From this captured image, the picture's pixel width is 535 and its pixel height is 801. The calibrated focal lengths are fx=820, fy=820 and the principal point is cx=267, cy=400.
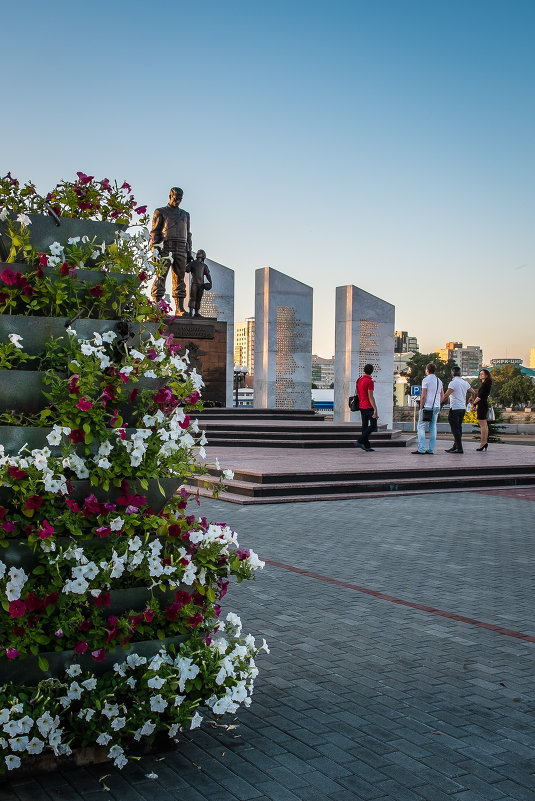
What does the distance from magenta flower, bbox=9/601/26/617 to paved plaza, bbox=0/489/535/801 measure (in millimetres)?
659

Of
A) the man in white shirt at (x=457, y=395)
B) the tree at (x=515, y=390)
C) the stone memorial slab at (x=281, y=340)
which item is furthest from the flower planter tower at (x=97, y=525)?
the tree at (x=515, y=390)

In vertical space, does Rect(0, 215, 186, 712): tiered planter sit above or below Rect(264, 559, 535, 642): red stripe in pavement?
above

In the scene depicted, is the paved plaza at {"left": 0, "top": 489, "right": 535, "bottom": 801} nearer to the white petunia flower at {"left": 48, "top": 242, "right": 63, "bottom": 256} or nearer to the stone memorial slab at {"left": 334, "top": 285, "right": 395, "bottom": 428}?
the white petunia flower at {"left": 48, "top": 242, "right": 63, "bottom": 256}

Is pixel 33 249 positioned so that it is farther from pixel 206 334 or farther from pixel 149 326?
pixel 206 334

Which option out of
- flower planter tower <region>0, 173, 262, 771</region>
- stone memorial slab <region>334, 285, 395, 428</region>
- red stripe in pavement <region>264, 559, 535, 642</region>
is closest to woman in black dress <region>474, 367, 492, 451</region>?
red stripe in pavement <region>264, 559, 535, 642</region>

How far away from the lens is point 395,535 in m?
8.70

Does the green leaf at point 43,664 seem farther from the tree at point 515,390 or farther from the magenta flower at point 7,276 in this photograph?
the tree at point 515,390

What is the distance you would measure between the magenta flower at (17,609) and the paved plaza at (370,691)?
659mm

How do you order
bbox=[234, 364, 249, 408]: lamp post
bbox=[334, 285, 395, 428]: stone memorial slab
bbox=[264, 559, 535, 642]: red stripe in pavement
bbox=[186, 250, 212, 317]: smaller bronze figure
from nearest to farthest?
bbox=[264, 559, 535, 642]: red stripe in pavement, bbox=[186, 250, 212, 317]: smaller bronze figure, bbox=[334, 285, 395, 428]: stone memorial slab, bbox=[234, 364, 249, 408]: lamp post

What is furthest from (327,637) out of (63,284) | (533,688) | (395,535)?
(395,535)

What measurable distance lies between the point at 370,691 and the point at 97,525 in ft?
5.74

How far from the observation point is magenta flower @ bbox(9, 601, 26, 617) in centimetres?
302

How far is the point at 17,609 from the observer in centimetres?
303

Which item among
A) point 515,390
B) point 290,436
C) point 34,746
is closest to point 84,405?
point 34,746
